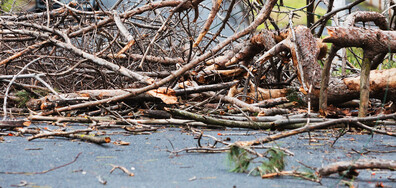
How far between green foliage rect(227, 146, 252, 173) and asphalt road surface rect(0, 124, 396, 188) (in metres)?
0.05

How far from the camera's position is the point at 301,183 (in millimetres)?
1789

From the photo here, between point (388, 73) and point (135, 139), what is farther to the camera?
point (388, 73)

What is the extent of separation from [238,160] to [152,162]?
1.67 feet

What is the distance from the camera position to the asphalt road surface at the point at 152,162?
180cm

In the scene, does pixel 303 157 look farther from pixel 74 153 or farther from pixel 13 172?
pixel 13 172

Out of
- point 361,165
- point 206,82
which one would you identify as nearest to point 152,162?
point 361,165

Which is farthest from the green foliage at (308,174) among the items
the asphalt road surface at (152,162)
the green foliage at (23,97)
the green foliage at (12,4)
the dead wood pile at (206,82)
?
the green foliage at (12,4)

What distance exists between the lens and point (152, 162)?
7.43ft

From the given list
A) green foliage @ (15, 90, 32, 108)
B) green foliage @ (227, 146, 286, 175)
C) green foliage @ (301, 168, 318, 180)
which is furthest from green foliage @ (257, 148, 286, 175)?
green foliage @ (15, 90, 32, 108)

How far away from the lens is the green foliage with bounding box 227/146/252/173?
78.5 inches

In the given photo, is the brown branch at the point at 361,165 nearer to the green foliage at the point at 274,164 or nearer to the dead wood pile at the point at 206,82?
the green foliage at the point at 274,164

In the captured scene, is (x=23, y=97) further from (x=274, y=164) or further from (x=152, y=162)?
(x=274, y=164)

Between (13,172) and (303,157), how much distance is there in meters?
1.52

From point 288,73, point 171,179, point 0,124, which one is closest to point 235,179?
point 171,179
